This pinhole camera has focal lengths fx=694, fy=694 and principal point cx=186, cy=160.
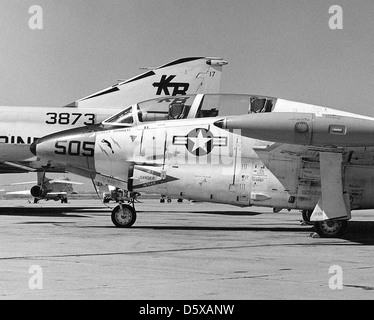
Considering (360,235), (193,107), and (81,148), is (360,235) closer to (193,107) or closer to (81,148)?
(193,107)

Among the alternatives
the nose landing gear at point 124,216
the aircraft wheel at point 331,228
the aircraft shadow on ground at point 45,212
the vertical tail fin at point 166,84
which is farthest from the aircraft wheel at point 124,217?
the vertical tail fin at point 166,84

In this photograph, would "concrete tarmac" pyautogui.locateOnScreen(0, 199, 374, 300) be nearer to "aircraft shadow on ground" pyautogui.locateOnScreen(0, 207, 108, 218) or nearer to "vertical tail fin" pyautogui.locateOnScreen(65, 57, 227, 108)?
"aircraft shadow on ground" pyautogui.locateOnScreen(0, 207, 108, 218)

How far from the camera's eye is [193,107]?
16922 millimetres

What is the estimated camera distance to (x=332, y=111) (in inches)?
656

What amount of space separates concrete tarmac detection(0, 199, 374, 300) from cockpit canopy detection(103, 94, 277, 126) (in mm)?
2822

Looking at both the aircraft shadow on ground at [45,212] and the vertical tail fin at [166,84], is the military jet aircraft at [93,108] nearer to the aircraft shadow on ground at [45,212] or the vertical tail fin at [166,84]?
the vertical tail fin at [166,84]

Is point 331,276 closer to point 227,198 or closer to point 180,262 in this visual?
point 180,262

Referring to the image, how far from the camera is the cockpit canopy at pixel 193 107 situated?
16.6 meters

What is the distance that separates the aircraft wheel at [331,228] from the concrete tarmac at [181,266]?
31cm

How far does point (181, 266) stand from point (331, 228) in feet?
21.6

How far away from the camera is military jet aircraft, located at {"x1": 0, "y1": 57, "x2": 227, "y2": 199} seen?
28672 millimetres

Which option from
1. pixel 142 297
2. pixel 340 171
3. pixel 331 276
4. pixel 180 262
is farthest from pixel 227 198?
pixel 142 297

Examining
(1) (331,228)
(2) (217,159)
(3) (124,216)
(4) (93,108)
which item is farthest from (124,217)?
(4) (93,108)

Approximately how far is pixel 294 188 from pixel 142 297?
9.43 metres
